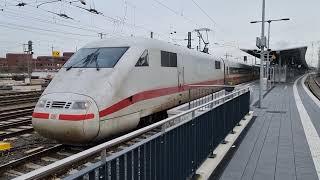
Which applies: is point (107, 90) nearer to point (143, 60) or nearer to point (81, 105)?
point (81, 105)

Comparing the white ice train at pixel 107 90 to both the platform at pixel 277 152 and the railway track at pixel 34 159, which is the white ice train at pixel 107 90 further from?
the platform at pixel 277 152

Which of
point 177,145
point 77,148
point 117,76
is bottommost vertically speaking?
point 77,148

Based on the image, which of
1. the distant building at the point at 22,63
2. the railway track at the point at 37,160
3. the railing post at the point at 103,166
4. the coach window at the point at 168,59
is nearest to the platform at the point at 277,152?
the railway track at the point at 37,160

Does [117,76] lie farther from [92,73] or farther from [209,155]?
[209,155]

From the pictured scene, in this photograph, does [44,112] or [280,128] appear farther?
[280,128]

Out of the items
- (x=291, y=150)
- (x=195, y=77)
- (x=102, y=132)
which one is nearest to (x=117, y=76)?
(x=102, y=132)

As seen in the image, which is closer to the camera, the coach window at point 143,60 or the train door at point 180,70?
the coach window at point 143,60

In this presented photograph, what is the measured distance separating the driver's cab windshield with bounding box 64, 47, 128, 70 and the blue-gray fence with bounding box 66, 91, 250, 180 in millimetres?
3308

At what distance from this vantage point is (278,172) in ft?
19.0

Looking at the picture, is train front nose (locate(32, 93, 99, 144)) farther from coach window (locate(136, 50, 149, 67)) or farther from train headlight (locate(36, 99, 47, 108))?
coach window (locate(136, 50, 149, 67))

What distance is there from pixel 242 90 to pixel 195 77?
431 centimetres

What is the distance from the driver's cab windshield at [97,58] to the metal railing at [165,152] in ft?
10.6

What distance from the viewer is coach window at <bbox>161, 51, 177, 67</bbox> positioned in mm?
11609

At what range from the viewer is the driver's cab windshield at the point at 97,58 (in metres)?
9.39
